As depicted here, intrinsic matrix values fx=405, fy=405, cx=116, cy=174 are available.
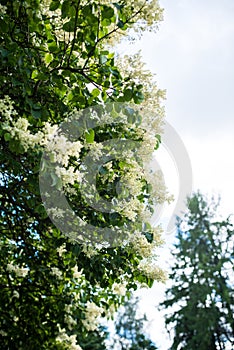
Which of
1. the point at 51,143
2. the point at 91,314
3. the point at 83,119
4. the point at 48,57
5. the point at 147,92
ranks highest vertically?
the point at 147,92

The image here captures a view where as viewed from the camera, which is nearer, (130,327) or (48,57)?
(48,57)

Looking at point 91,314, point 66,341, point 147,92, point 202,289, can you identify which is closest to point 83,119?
point 147,92

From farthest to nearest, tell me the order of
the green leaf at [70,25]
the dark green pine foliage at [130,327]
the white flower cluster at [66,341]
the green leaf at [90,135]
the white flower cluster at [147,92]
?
the dark green pine foliage at [130,327] → the white flower cluster at [66,341] → the white flower cluster at [147,92] → the green leaf at [90,135] → the green leaf at [70,25]

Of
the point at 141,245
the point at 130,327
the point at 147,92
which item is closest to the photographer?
the point at 141,245

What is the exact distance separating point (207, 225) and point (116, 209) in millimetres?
17802

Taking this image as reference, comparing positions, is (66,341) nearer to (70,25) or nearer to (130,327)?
(70,25)

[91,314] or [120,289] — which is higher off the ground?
[120,289]

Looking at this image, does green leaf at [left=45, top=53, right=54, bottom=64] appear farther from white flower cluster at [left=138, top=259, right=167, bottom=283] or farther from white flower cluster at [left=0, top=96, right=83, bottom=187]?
white flower cluster at [left=138, top=259, right=167, bottom=283]

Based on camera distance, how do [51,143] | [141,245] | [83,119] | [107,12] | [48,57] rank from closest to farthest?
[51,143]
[107,12]
[48,57]
[83,119]
[141,245]

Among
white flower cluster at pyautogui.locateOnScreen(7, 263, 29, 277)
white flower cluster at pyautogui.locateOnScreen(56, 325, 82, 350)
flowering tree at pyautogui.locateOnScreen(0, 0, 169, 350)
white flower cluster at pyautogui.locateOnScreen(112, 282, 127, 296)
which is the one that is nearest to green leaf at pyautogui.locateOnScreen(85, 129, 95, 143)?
flowering tree at pyautogui.locateOnScreen(0, 0, 169, 350)

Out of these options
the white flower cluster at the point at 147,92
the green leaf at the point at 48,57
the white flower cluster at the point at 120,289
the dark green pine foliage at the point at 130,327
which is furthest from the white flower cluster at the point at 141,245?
the dark green pine foliage at the point at 130,327

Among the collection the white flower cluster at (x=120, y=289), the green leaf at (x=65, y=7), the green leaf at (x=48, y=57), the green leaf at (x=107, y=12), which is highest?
the green leaf at (x=48, y=57)

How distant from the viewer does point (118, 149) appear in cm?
347

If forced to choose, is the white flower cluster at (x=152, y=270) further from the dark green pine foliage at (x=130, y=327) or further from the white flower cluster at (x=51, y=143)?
A: the dark green pine foliage at (x=130, y=327)
